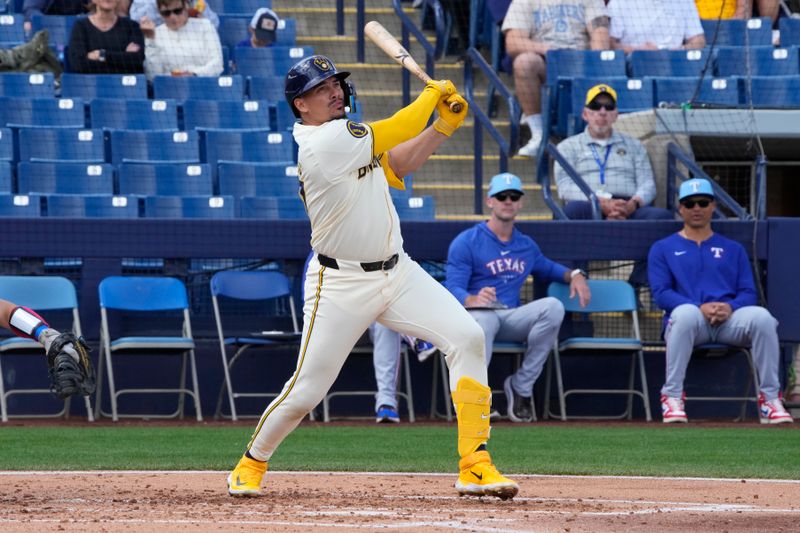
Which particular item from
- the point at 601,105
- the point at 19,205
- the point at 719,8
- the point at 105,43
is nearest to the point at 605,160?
the point at 601,105

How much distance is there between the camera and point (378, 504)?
509cm

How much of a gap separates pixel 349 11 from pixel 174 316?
185 inches

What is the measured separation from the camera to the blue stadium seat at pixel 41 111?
428 inches

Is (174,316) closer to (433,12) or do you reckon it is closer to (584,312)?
(584,312)

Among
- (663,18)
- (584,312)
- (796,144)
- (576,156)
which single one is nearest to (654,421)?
(584,312)

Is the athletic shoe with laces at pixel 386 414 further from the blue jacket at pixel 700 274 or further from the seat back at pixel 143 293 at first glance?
the blue jacket at pixel 700 274

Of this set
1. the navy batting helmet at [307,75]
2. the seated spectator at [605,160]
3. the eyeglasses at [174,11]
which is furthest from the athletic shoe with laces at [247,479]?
the eyeglasses at [174,11]

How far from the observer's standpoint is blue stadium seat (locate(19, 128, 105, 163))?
1057 cm

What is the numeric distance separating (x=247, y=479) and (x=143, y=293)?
169 inches

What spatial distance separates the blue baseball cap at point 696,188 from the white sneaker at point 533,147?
208 centimetres

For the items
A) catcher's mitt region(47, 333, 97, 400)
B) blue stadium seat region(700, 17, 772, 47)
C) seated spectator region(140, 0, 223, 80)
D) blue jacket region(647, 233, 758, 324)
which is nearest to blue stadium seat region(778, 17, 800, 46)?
blue stadium seat region(700, 17, 772, 47)

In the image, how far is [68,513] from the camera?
4.84 m

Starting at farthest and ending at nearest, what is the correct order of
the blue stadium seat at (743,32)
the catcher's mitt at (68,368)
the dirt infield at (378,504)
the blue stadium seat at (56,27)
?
the blue stadium seat at (743,32) → the blue stadium seat at (56,27) → the catcher's mitt at (68,368) → the dirt infield at (378,504)

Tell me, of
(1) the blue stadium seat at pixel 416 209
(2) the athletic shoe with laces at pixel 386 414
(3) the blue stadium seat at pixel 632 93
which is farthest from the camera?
(3) the blue stadium seat at pixel 632 93
